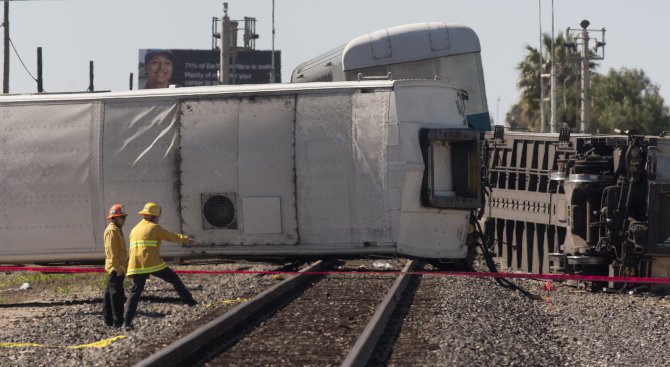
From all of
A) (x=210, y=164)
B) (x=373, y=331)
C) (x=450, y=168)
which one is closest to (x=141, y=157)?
(x=210, y=164)

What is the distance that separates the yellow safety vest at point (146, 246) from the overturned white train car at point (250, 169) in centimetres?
181

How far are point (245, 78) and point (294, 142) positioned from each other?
77.2m

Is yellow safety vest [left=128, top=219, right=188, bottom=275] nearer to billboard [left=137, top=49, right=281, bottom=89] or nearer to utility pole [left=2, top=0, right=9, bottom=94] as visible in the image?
utility pole [left=2, top=0, right=9, bottom=94]

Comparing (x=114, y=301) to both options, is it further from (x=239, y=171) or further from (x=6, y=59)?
(x=6, y=59)

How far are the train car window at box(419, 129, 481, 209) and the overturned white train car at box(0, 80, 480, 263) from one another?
19 mm

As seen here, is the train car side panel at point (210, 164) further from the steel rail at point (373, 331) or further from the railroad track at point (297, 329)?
the steel rail at point (373, 331)

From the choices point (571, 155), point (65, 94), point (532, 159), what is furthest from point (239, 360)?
point (532, 159)

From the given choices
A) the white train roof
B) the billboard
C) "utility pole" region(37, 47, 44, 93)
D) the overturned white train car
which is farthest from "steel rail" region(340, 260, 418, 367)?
the billboard

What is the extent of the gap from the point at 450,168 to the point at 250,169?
2614 millimetres

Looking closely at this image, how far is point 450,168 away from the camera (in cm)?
1689

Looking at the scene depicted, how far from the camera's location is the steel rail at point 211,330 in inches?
441

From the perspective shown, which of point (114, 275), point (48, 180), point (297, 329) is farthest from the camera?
point (48, 180)

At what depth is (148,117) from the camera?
17.0 metres

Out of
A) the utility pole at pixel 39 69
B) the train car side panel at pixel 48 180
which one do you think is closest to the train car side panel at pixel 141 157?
the train car side panel at pixel 48 180
